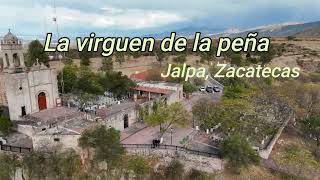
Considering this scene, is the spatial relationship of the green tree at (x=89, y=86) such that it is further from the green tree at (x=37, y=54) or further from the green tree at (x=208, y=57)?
the green tree at (x=208, y=57)

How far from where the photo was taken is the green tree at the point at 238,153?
88.0 feet

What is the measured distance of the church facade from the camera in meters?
32.2

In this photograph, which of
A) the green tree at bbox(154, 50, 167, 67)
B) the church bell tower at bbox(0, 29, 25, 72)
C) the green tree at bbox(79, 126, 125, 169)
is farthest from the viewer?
the green tree at bbox(154, 50, 167, 67)

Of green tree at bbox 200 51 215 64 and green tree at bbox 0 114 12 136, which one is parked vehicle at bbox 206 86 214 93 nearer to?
green tree at bbox 200 51 215 64

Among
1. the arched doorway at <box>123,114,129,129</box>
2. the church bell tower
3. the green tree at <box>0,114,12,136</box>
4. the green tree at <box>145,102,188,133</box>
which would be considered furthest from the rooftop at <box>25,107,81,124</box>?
the green tree at <box>145,102,188,133</box>

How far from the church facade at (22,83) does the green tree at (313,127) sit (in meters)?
26.5

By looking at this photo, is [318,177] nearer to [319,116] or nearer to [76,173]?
[319,116]

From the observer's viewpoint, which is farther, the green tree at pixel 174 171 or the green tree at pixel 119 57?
the green tree at pixel 119 57

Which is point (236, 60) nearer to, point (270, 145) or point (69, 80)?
point (69, 80)

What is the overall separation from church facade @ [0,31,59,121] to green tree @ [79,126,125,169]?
10.5 metres

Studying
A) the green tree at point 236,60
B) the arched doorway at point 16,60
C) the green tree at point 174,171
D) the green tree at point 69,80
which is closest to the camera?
the green tree at point 174,171

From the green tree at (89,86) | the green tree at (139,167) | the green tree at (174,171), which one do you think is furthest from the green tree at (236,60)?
the green tree at (139,167)

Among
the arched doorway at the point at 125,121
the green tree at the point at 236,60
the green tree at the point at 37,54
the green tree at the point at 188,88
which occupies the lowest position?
the arched doorway at the point at 125,121

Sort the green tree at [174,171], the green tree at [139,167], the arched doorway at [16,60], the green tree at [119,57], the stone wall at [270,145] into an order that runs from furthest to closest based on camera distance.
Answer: the green tree at [119,57] → the arched doorway at [16,60] → the stone wall at [270,145] → the green tree at [174,171] → the green tree at [139,167]
